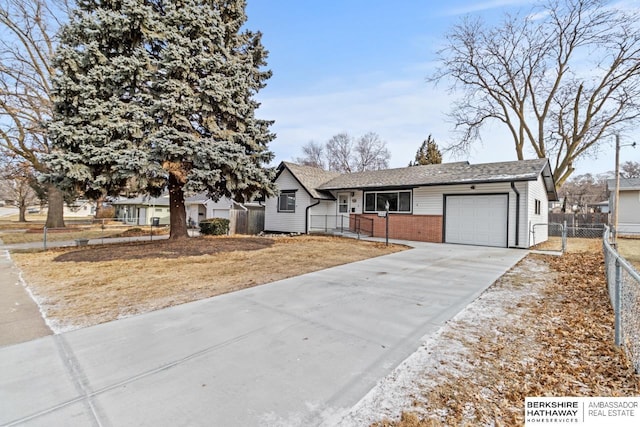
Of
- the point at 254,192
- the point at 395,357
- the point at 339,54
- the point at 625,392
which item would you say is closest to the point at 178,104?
the point at 254,192

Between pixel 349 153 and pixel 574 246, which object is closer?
pixel 574 246

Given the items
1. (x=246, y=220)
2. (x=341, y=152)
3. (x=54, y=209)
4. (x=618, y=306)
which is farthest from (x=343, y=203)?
(x=341, y=152)

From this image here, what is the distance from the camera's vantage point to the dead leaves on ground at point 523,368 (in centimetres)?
228

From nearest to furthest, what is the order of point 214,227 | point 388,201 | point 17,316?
1. point 17,316
2. point 388,201
3. point 214,227

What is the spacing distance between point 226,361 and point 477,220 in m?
13.1

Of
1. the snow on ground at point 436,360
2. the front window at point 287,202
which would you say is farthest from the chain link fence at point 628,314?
the front window at point 287,202

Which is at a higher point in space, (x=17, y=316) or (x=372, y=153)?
(x=372, y=153)

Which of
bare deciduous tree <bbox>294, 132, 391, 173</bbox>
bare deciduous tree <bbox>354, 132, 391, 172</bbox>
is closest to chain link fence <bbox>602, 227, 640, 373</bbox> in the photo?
bare deciduous tree <bbox>294, 132, 391, 173</bbox>

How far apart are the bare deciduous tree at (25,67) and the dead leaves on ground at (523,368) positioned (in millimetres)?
21457

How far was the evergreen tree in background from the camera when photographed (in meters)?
29.2

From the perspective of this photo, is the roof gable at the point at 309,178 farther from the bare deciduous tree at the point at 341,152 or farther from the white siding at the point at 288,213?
the bare deciduous tree at the point at 341,152

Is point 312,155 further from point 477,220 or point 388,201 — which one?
point 477,220

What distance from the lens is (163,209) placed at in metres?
→ 32.9

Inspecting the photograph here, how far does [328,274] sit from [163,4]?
10.7 m
